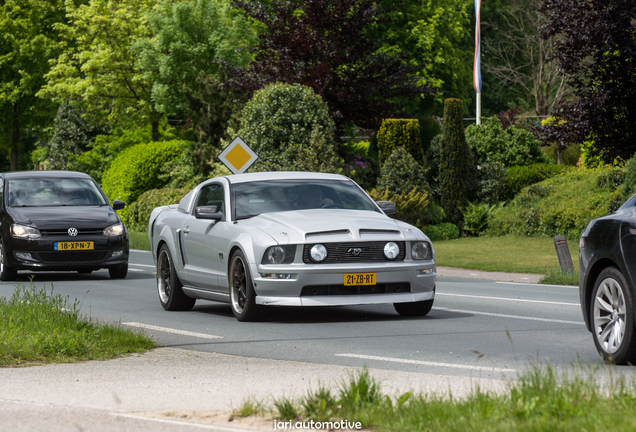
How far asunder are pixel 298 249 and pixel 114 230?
278 inches

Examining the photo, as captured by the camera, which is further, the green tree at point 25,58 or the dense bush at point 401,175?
the green tree at point 25,58

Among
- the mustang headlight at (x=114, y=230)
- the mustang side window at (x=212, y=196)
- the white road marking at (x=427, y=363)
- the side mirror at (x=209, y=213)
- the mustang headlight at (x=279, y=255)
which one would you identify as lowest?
the white road marking at (x=427, y=363)

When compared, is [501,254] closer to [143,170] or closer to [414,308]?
[414,308]

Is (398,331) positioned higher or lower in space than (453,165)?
lower

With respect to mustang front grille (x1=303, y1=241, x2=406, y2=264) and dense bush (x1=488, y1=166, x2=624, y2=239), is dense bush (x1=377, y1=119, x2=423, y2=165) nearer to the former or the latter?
dense bush (x1=488, y1=166, x2=624, y2=239)

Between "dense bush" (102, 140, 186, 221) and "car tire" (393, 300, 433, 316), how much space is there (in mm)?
27158

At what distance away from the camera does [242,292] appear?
1048 cm

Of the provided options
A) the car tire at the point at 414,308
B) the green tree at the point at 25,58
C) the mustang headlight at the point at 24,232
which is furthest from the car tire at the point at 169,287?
the green tree at the point at 25,58

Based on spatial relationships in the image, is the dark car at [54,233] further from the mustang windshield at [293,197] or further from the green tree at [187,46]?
the green tree at [187,46]

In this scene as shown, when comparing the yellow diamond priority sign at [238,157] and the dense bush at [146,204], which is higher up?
the yellow diamond priority sign at [238,157]

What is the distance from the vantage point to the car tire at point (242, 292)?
10.2 metres

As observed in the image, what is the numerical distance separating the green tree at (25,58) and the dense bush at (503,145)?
25.7 m

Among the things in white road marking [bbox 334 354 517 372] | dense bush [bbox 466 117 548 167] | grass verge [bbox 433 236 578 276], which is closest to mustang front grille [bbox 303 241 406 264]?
white road marking [bbox 334 354 517 372]

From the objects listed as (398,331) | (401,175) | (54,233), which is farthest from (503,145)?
(398,331)
